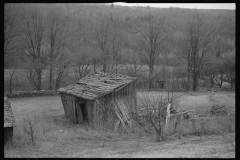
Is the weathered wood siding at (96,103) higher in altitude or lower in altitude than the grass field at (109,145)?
higher

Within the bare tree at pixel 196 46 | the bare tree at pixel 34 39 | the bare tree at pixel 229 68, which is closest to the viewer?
the bare tree at pixel 34 39

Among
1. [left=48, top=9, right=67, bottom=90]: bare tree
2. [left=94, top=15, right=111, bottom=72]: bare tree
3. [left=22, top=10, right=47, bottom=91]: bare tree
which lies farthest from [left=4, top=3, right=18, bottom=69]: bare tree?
[left=94, top=15, right=111, bottom=72]: bare tree

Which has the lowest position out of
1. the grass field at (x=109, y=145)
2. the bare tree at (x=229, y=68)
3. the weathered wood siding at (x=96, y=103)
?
the grass field at (x=109, y=145)

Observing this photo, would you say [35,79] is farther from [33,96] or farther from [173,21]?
[173,21]

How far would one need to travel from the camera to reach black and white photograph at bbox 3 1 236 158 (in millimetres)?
9656

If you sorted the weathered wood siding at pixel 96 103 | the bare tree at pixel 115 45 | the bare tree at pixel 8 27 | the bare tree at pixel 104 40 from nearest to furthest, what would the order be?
the weathered wood siding at pixel 96 103
the bare tree at pixel 8 27
the bare tree at pixel 104 40
the bare tree at pixel 115 45

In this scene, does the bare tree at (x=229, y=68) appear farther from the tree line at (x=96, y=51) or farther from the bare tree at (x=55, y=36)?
the bare tree at (x=55, y=36)

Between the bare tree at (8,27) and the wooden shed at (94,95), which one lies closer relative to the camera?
the wooden shed at (94,95)

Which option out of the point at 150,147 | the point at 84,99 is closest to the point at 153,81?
the point at 84,99

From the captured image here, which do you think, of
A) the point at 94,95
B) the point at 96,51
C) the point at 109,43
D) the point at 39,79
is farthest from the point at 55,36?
the point at 94,95

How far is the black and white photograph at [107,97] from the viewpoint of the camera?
966 centimetres

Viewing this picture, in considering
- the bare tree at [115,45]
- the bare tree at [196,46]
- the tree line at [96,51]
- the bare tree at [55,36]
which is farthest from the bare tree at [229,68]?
the bare tree at [55,36]

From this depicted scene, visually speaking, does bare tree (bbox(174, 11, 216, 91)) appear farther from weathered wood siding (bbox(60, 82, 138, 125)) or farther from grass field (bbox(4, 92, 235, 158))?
grass field (bbox(4, 92, 235, 158))

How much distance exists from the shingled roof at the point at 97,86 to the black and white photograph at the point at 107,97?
0.07 metres
